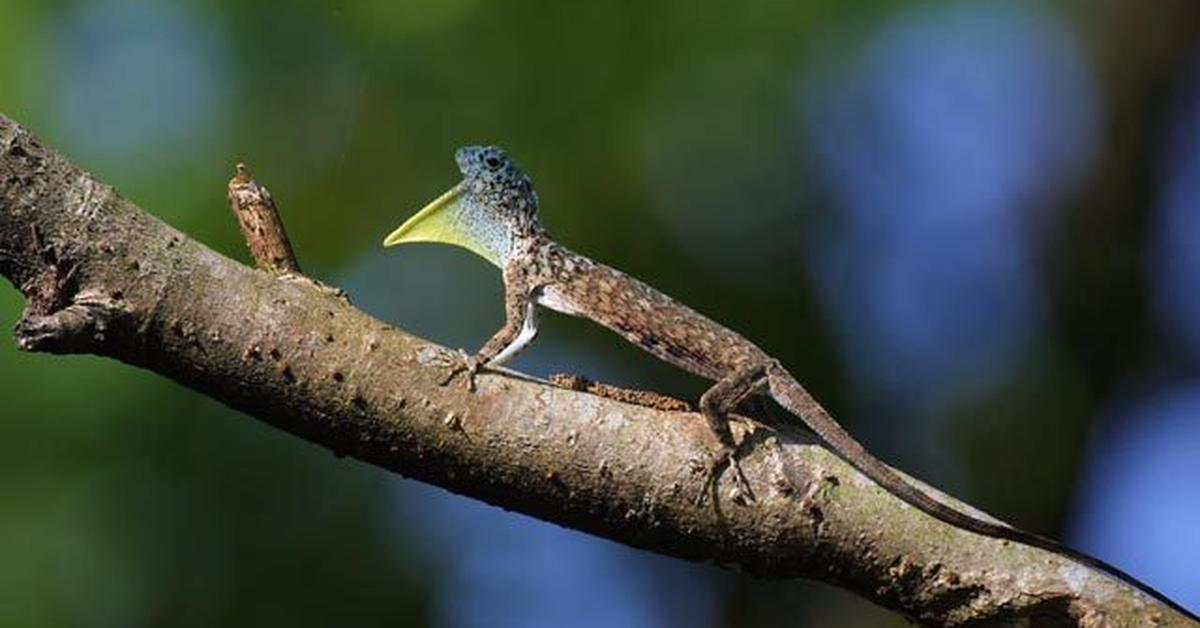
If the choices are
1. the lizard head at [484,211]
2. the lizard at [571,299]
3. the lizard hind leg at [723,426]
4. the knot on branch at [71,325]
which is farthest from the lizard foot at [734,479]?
the lizard head at [484,211]

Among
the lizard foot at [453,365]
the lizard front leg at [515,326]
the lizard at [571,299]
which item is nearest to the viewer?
the lizard foot at [453,365]

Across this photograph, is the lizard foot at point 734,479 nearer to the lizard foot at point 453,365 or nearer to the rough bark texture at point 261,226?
the lizard foot at point 453,365

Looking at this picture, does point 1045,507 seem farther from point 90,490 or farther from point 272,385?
point 272,385

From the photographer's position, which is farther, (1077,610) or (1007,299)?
(1007,299)

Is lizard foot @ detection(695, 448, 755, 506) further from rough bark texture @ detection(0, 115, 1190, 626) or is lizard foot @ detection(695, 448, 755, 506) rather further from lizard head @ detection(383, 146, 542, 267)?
lizard head @ detection(383, 146, 542, 267)

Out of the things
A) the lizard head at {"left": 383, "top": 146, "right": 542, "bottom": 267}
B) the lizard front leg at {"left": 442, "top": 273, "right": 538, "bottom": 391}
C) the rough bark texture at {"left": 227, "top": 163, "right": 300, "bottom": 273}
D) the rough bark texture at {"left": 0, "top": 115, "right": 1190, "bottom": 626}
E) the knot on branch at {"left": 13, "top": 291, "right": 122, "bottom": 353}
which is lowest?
the knot on branch at {"left": 13, "top": 291, "right": 122, "bottom": 353}

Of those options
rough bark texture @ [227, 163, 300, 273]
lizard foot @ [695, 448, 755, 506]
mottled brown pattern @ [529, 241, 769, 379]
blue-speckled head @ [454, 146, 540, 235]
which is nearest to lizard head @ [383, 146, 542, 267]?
blue-speckled head @ [454, 146, 540, 235]

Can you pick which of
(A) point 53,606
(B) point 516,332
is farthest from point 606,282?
(A) point 53,606

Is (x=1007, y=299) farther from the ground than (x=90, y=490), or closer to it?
farther from the ground
